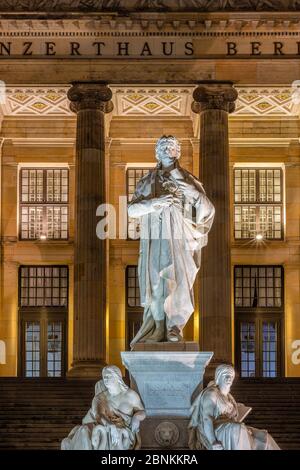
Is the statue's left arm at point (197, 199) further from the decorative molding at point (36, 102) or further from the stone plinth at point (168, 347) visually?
the decorative molding at point (36, 102)

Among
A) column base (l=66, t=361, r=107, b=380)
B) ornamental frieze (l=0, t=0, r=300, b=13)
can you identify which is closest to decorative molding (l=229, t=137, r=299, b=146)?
ornamental frieze (l=0, t=0, r=300, b=13)

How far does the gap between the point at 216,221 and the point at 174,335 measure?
81.8 ft

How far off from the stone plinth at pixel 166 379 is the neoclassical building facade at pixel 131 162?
2398cm

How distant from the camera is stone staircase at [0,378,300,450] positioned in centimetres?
3009

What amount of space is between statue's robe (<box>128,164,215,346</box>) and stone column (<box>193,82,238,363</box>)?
2321cm

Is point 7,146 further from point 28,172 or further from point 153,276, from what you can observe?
point 153,276

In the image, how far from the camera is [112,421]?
1369 cm

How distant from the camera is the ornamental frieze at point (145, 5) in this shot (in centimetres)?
4012

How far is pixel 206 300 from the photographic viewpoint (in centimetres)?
3881

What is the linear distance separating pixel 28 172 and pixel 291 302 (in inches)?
416

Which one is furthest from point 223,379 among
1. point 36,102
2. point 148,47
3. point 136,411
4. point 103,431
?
point 36,102

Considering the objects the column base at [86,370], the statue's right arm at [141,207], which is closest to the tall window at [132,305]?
the column base at [86,370]
